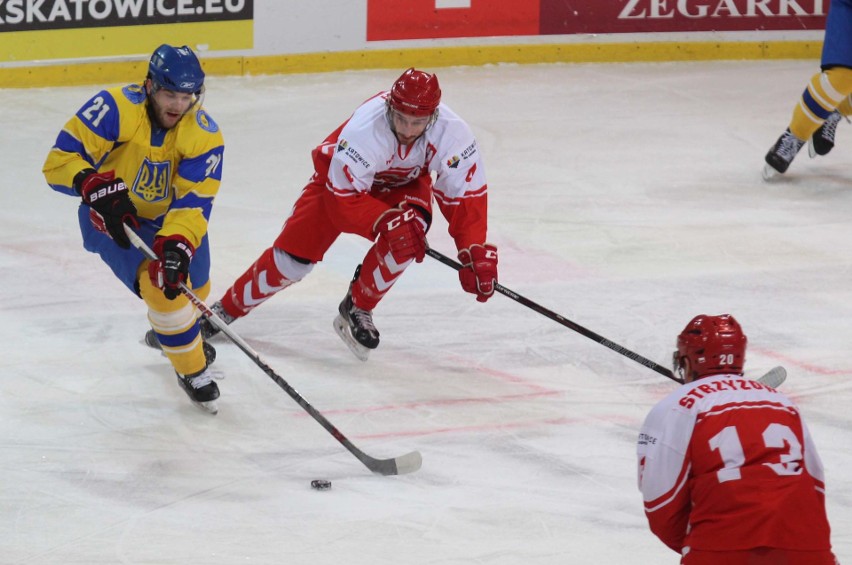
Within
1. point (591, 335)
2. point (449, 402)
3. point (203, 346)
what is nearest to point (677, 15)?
point (591, 335)

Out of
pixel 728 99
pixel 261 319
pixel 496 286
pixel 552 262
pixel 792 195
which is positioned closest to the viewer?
pixel 496 286

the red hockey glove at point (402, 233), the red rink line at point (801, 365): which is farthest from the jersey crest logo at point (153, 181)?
the red rink line at point (801, 365)

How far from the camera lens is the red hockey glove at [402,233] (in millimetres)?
4234

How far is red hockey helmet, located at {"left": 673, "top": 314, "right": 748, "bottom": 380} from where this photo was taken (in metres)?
2.56

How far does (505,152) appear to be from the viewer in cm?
684

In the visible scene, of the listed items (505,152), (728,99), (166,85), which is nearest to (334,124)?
(505,152)

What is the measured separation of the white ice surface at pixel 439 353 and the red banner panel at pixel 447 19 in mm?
521

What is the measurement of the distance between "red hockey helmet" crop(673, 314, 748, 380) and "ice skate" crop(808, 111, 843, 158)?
13.9ft

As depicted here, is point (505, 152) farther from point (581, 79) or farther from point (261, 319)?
point (261, 319)

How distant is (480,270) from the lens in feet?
13.9

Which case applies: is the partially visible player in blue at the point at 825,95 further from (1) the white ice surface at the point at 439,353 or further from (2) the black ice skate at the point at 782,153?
(1) the white ice surface at the point at 439,353

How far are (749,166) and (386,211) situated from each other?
3026mm

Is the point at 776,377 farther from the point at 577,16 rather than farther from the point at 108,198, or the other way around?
the point at 577,16

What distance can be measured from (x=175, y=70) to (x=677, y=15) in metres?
5.14
